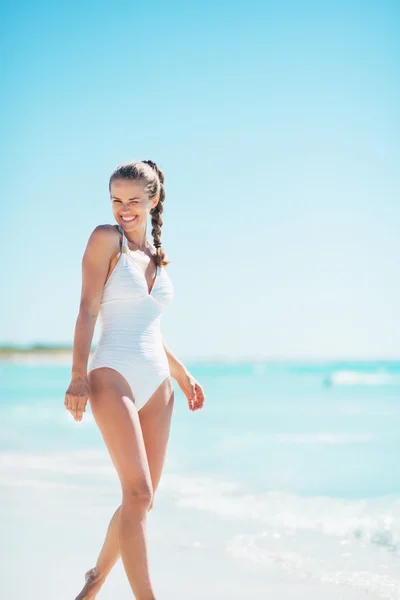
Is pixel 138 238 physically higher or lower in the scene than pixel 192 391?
higher

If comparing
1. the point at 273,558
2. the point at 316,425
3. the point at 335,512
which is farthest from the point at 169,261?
the point at 316,425

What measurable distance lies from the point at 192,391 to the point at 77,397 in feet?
2.66

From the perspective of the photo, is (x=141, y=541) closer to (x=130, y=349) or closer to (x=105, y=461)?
(x=130, y=349)

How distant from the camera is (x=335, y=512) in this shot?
5.52 m

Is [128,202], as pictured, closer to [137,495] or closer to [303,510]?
[137,495]

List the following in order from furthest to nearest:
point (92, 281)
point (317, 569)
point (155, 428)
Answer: point (317, 569)
point (155, 428)
point (92, 281)

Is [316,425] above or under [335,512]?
under

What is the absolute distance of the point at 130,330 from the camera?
305cm

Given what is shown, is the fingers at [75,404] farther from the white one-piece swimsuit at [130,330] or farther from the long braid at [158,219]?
the long braid at [158,219]

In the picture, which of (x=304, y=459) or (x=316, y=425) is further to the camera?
(x=316, y=425)

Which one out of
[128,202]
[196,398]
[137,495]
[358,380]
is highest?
[128,202]

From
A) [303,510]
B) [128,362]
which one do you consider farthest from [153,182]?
[303,510]

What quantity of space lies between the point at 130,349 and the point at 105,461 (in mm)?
4996

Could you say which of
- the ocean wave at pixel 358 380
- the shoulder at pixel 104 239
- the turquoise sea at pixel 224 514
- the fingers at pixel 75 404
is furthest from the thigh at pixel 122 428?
the ocean wave at pixel 358 380
